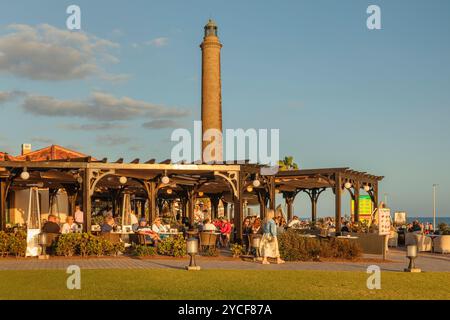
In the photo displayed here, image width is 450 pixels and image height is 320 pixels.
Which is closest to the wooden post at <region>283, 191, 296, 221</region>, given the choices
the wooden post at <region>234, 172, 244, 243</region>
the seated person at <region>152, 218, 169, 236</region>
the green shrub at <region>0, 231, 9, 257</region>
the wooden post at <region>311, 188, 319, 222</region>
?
the wooden post at <region>311, 188, 319, 222</region>

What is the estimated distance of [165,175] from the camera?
21562 mm

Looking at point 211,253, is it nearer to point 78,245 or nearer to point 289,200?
point 78,245

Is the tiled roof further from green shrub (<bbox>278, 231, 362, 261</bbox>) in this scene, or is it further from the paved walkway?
green shrub (<bbox>278, 231, 362, 261</bbox>)

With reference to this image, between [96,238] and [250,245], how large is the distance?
436 centimetres

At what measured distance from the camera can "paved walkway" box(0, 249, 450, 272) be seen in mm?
15062

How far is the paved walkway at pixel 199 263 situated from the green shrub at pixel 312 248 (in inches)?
21.6

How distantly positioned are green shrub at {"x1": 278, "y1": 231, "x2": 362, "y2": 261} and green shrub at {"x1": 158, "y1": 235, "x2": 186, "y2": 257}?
2682 millimetres

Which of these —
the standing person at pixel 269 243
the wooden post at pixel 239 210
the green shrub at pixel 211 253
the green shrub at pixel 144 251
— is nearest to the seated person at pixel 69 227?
the green shrub at pixel 144 251

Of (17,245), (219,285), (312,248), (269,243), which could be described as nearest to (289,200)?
(312,248)

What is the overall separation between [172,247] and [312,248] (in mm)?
3831

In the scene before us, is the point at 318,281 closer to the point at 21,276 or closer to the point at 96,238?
the point at 21,276

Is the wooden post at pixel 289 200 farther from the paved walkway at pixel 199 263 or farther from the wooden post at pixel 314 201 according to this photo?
the paved walkway at pixel 199 263
